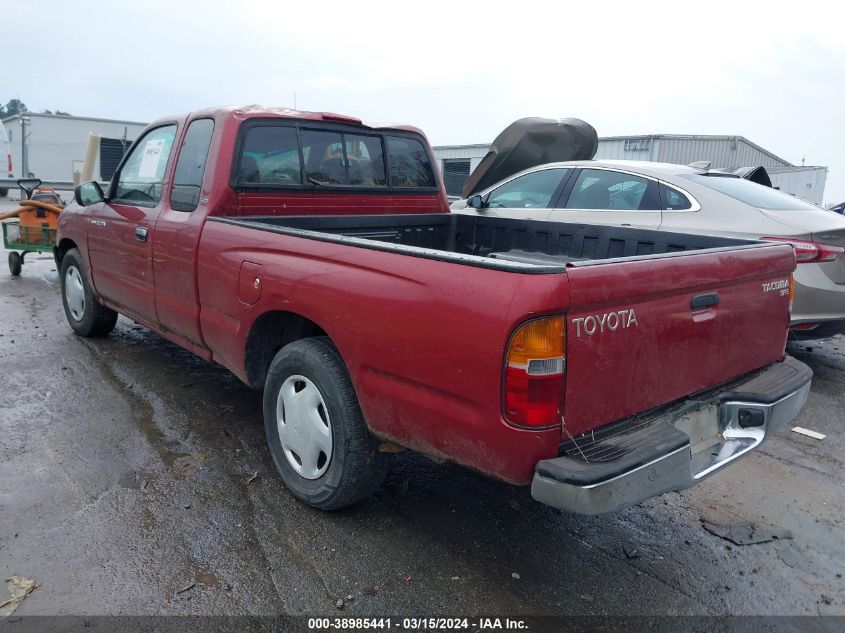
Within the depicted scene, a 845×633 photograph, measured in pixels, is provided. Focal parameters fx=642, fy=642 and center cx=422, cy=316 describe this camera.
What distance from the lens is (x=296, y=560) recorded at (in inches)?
111

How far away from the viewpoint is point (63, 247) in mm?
6059

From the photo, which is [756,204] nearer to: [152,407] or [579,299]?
[579,299]

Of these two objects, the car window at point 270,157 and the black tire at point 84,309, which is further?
the black tire at point 84,309

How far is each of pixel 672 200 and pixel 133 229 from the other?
4.39 metres

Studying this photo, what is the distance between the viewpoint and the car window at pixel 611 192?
5.74 meters

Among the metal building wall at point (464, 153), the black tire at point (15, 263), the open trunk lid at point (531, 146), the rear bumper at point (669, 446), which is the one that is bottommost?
the black tire at point (15, 263)

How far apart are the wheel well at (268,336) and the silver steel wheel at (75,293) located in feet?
9.94

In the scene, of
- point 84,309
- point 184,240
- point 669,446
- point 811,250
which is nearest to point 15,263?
point 84,309

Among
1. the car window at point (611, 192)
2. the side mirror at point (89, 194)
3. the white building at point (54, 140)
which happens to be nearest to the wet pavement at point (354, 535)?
the side mirror at point (89, 194)

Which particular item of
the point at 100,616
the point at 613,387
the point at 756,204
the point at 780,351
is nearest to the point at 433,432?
the point at 613,387

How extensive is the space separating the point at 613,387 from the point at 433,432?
2.27 ft

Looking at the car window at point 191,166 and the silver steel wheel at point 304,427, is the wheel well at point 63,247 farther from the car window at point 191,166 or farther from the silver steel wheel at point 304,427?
the silver steel wheel at point 304,427

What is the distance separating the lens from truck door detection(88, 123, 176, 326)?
4.47m

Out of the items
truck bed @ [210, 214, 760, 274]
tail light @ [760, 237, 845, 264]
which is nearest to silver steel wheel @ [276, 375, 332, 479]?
truck bed @ [210, 214, 760, 274]
